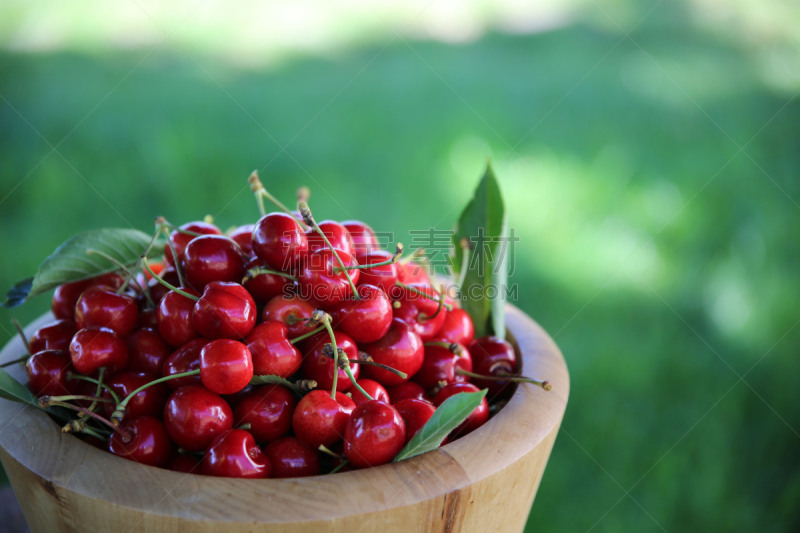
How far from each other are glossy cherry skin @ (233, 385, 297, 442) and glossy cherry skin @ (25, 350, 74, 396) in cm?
23

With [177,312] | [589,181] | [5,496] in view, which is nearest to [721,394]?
[589,181]

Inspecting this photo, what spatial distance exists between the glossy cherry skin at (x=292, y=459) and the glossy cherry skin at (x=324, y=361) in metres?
0.09

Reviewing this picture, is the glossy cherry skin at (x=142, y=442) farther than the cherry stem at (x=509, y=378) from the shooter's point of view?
No

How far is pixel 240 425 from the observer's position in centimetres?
77

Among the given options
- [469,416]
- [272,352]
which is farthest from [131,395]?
[469,416]

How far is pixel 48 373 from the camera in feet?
2.66

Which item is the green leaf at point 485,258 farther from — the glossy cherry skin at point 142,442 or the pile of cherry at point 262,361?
the glossy cherry skin at point 142,442

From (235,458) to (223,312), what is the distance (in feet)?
0.59

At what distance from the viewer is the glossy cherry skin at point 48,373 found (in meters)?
0.81

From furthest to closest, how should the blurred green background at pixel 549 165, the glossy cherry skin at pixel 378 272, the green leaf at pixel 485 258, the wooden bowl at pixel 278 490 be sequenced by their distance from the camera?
1. the blurred green background at pixel 549 165
2. the green leaf at pixel 485 258
3. the glossy cherry skin at pixel 378 272
4. the wooden bowl at pixel 278 490

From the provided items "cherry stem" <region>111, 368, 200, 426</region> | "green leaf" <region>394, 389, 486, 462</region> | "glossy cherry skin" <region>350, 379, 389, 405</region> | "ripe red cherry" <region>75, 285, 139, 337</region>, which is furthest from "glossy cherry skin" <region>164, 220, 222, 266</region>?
"green leaf" <region>394, 389, 486, 462</region>

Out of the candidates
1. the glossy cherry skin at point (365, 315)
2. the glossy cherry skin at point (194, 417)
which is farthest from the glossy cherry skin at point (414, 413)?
the glossy cherry skin at point (194, 417)

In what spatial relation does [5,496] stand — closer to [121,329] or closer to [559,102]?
[121,329]

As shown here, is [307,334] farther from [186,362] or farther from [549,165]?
[549,165]
